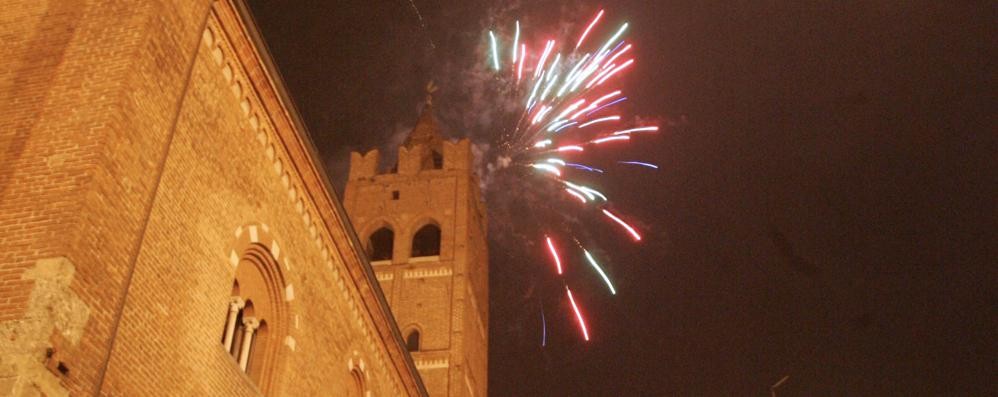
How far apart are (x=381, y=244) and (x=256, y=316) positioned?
22.0m

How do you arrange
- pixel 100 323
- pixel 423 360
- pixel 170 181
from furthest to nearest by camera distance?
pixel 423 360 → pixel 170 181 → pixel 100 323

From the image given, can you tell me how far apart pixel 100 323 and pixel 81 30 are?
3686 mm

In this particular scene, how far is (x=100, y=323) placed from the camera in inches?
317

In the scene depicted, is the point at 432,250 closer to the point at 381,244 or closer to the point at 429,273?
the point at 429,273

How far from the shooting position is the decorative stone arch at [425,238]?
111 ft

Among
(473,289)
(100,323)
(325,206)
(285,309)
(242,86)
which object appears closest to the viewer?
(100,323)

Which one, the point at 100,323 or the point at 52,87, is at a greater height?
the point at 52,87

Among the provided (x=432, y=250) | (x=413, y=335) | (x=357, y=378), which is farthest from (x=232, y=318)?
(x=432, y=250)

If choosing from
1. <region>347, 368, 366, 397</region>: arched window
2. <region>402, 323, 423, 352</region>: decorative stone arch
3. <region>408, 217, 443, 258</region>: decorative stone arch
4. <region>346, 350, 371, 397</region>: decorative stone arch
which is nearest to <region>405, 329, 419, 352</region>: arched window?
<region>402, 323, 423, 352</region>: decorative stone arch

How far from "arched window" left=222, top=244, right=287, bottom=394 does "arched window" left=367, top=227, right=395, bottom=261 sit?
2065cm

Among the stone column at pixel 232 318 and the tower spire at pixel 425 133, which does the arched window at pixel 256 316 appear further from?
the tower spire at pixel 425 133

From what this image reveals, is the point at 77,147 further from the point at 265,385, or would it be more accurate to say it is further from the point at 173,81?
the point at 265,385

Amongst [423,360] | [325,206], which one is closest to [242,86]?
[325,206]

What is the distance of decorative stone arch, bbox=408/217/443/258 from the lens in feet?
111
